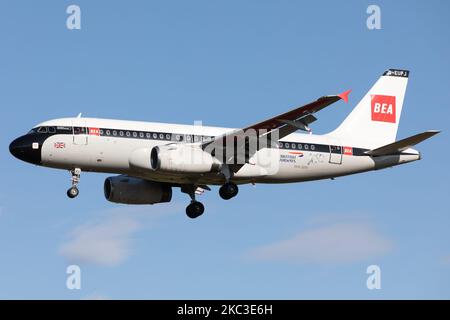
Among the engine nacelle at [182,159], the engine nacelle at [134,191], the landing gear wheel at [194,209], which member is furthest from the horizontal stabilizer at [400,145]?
the engine nacelle at [134,191]

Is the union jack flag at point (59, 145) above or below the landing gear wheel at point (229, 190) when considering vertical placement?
above

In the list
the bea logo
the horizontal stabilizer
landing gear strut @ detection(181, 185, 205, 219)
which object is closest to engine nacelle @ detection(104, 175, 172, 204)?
landing gear strut @ detection(181, 185, 205, 219)

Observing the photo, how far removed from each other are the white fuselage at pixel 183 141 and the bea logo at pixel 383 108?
3.95 meters

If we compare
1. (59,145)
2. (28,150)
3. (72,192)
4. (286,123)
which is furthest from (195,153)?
(28,150)

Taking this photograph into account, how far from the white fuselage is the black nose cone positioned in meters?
0.30

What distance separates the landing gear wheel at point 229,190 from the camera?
166 ft

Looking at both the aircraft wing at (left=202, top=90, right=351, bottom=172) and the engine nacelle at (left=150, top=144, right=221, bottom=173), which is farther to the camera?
the engine nacelle at (left=150, top=144, right=221, bottom=173)

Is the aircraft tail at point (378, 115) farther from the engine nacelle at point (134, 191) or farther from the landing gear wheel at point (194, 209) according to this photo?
the engine nacelle at point (134, 191)

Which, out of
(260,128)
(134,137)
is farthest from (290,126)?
(134,137)

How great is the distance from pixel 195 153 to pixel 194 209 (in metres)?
5.46

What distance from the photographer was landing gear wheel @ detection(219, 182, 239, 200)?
166 feet

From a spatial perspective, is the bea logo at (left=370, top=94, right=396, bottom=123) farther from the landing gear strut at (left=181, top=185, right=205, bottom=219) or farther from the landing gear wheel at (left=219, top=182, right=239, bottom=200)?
the landing gear strut at (left=181, top=185, right=205, bottom=219)

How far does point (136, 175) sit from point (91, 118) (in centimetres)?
365

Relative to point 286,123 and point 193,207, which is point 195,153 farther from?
point 193,207
